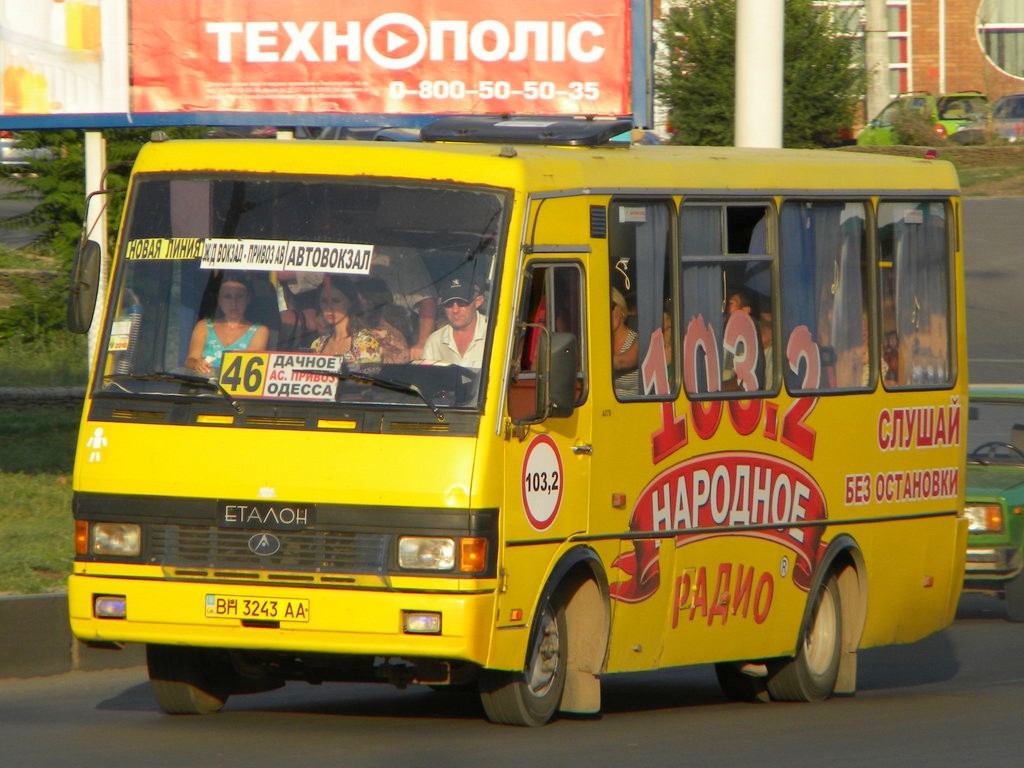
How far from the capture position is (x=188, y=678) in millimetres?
9078

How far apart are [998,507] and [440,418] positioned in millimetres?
7055

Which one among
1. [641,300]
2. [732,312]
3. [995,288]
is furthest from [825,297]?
[995,288]

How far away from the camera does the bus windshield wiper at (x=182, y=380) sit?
843cm

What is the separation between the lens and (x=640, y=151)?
9945 mm

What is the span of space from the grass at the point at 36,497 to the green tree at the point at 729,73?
28.6 m

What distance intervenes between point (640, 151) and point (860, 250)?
1771 mm

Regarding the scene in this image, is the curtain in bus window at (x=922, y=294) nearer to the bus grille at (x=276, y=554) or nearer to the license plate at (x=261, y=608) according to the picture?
the bus grille at (x=276, y=554)

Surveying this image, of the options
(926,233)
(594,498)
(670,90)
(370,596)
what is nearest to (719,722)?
(594,498)

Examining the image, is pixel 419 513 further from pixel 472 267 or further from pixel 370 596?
pixel 472 267

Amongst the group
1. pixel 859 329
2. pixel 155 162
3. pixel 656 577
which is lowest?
pixel 656 577

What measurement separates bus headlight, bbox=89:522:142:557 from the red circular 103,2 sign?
1597 millimetres

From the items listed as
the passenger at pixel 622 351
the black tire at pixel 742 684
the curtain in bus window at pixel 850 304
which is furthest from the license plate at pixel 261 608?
the curtain in bus window at pixel 850 304

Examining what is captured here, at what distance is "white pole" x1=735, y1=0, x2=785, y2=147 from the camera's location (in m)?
16.2

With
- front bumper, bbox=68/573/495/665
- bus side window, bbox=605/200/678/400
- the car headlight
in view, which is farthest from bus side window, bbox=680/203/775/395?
the car headlight
